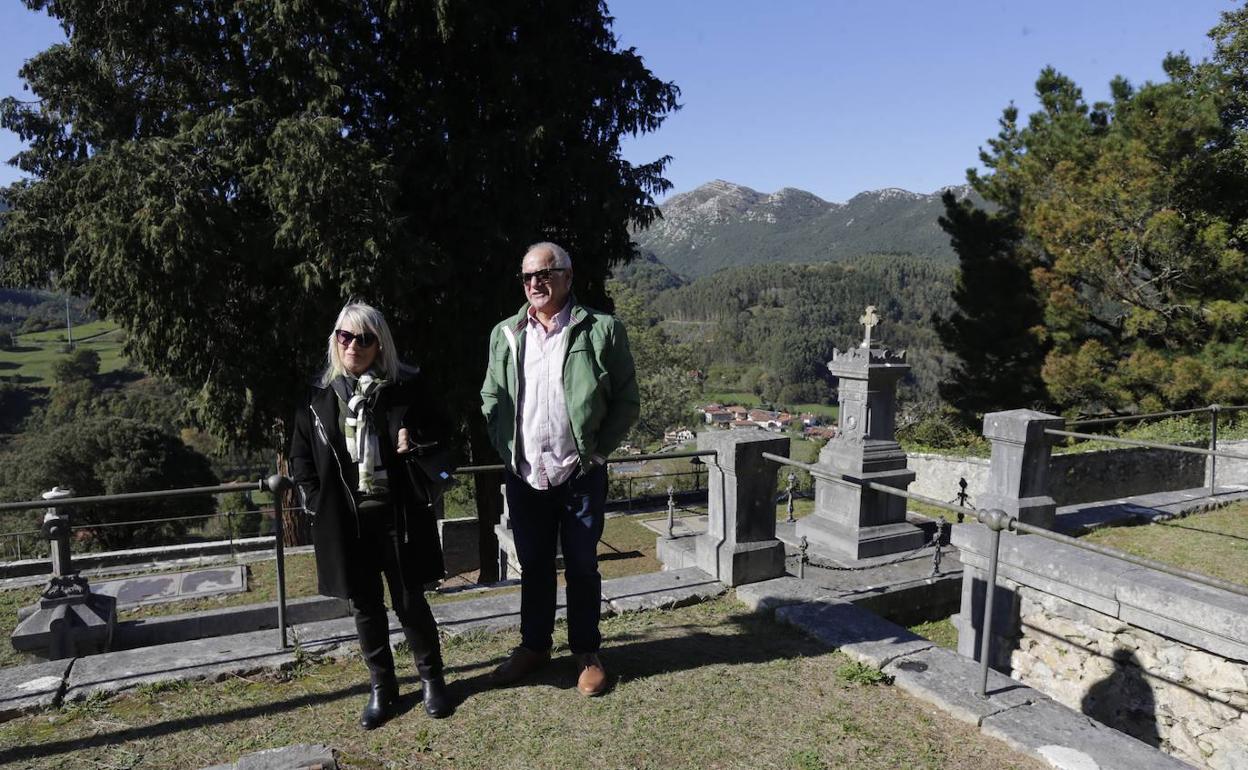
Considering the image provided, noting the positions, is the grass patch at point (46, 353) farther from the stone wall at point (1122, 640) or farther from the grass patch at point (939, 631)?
the stone wall at point (1122, 640)

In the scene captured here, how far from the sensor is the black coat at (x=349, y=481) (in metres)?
2.70

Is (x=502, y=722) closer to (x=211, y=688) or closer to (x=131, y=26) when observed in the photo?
(x=211, y=688)

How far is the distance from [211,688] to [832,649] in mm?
3034

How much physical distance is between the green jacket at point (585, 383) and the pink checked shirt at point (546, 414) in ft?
0.10

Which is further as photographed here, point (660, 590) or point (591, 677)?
point (660, 590)

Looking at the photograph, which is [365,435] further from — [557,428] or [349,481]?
[557,428]

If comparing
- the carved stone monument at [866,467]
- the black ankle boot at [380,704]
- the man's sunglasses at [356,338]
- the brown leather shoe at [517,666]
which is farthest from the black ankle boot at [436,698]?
the carved stone monument at [866,467]

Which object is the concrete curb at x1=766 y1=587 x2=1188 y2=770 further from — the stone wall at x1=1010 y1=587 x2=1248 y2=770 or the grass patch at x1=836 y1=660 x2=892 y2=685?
the stone wall at x1=1010 y1=587 x2=1248 y2=770

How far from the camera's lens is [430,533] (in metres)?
2.84

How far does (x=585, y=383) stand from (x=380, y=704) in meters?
1.56

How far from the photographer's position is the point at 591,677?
3.12 metres

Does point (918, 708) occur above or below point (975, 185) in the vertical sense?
below

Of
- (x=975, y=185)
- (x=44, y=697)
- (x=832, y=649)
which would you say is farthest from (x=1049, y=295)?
(x=44, y=697)

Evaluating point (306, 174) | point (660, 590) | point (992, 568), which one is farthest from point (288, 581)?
point (992, 568)
